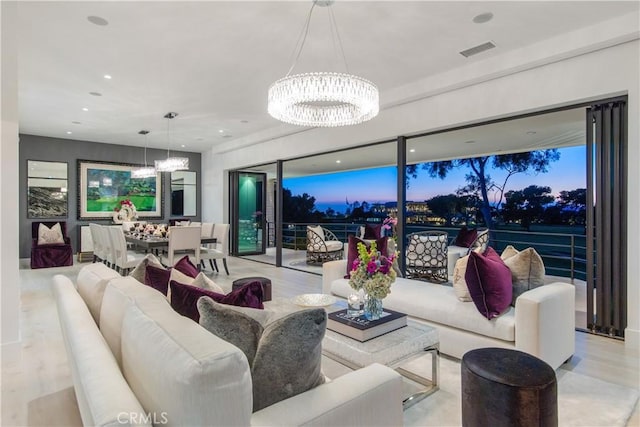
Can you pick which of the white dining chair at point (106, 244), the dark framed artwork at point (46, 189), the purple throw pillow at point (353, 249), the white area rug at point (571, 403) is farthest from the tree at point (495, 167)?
the dark framed artwork at point (46, 189)

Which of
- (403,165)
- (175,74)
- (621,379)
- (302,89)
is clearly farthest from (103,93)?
(621,379)

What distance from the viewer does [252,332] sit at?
4.18 feet

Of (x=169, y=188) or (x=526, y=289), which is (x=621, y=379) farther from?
(x=169, y=188)

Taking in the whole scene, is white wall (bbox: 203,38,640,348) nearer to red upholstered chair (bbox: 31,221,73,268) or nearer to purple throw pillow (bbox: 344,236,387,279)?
purple throw pillow (bbox: 344,236,387,279)

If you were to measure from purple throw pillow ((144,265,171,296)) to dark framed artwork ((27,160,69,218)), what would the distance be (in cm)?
827

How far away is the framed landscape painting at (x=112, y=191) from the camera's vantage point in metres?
8.79

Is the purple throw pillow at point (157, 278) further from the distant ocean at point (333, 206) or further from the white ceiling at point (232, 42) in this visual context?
the distant ocean at point (333, 206)

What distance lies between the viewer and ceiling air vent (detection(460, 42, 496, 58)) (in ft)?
12.3

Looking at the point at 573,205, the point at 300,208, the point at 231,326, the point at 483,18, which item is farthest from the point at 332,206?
the point at 231,326

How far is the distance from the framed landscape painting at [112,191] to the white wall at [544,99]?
604cm

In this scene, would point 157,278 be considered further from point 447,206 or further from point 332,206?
point 332,206

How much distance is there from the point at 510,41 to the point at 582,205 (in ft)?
15.9

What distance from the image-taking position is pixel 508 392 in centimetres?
166

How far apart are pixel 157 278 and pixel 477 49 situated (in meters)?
3.83
